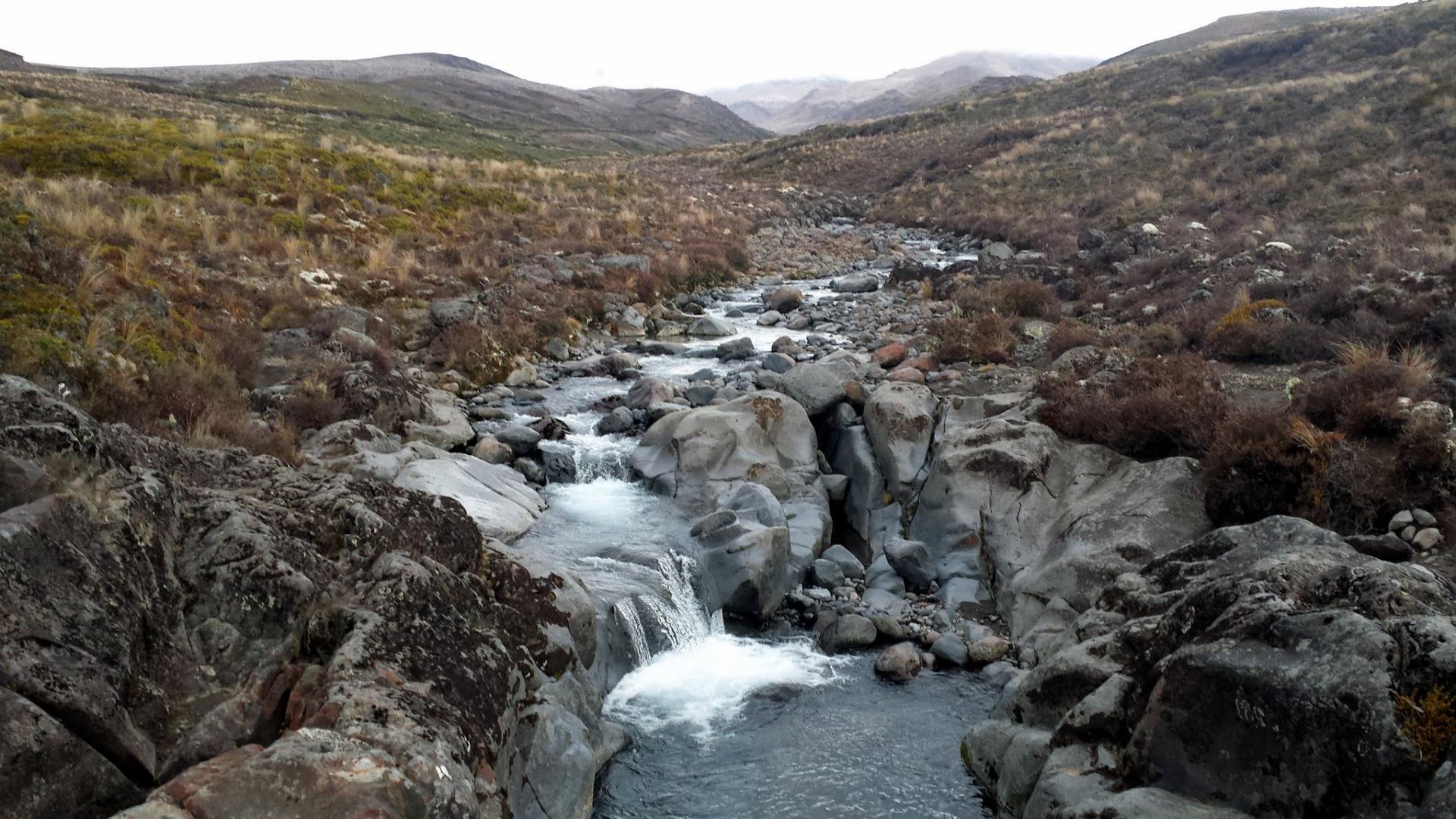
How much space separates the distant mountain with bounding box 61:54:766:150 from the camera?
4296 inches

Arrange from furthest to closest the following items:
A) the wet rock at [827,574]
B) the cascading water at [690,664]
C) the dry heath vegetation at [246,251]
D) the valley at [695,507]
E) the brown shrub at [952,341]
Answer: the brown shrub at [952,341] → the wet rock at [827,574] → the dry heath vegetation at [246,251] → the cascading water at [690,664] → the valley at [695,507]

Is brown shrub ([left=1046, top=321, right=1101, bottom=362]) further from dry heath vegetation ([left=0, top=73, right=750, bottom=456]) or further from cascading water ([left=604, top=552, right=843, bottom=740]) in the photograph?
dry heath vegetation ([left=0, top=73, right=750, bottom=456])

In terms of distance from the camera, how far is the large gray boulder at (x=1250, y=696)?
16.8 ft

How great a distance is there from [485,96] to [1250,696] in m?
155

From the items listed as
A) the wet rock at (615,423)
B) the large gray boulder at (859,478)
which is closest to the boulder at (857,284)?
the large gray boulder at (859,478)

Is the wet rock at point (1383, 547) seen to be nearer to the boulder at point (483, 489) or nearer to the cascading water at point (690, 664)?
the cascading water at point (690, 664)

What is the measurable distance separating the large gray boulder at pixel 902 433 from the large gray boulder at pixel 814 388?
75cm

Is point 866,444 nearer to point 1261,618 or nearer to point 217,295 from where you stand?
point 1261,618

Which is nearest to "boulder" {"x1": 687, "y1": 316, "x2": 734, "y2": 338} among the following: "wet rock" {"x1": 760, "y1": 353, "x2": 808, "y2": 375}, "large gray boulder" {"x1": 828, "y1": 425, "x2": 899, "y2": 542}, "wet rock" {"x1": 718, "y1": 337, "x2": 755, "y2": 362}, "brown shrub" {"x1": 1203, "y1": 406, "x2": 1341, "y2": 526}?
"wet rock" {"x1": 718, "y1": 337, "x2": 755, "y2": 362}

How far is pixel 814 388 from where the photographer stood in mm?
15914

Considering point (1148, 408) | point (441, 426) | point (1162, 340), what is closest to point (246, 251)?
point (441, 426)

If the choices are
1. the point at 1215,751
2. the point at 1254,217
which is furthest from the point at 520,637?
the point at 1254,217

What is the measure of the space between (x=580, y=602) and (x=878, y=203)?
47.1 metres

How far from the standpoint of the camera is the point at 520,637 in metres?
7.57
